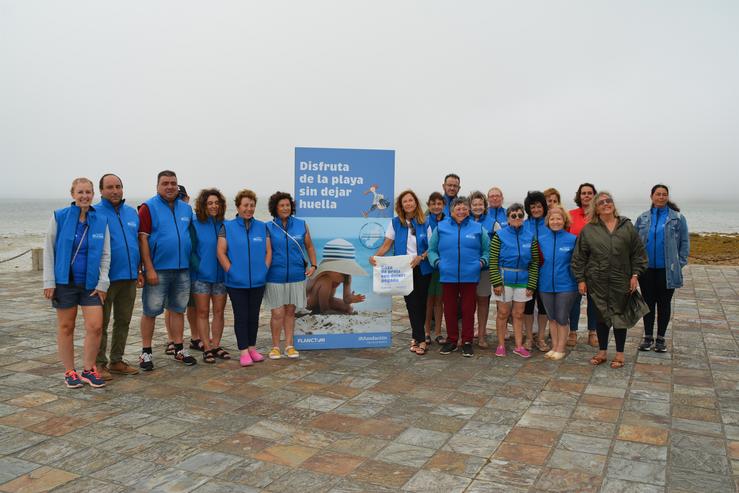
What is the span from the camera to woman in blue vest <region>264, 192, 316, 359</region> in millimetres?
5527

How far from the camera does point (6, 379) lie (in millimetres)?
4902

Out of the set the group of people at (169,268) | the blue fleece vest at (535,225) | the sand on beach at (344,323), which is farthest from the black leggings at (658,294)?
the group of people at (169,268)

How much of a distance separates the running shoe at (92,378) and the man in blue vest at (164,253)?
54cm

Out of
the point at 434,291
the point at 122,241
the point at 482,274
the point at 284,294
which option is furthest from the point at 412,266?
the point at 122,241

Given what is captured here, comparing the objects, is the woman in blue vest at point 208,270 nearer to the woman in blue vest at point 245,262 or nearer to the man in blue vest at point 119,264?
the woman in blue vest at point 245,262

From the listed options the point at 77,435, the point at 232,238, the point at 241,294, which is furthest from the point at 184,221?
the point at 77,435

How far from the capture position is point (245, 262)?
5.31m

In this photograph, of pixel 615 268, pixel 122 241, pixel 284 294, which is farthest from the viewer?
pixel 284 294

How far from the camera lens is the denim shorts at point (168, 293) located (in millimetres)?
5184

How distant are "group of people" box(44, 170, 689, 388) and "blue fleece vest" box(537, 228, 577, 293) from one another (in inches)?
0.4

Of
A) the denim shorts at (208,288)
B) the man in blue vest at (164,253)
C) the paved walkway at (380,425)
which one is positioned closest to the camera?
the paved walkway at (380,425)

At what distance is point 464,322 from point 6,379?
13.9 feet

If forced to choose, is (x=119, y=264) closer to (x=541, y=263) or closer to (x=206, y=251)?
(x=206, y=251)

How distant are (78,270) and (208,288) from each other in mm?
1279
